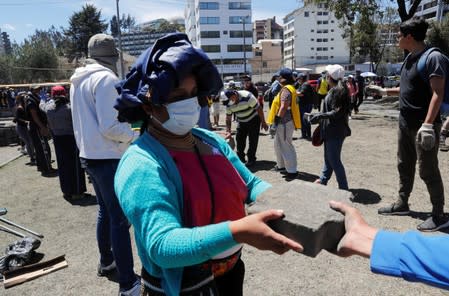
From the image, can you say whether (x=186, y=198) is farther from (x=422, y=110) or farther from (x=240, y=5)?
(x=240, y=5)

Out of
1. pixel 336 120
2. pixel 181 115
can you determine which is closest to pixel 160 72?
pixel 181 115

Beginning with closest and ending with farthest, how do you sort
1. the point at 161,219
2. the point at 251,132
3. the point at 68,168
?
the point at 161,219 < the point at 68,168 < the point at 251,132

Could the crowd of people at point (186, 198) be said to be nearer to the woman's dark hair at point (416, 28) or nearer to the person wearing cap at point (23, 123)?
the woman's dark hair at point (416, 28)

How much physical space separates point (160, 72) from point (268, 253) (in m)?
3.14

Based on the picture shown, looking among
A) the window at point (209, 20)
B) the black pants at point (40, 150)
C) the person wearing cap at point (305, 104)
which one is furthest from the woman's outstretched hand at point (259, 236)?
the window at point (209, 20)

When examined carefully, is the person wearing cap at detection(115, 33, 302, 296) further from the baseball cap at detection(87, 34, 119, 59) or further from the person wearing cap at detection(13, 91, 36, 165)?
the person wearing cap at detection(13, 91, 36, 165)

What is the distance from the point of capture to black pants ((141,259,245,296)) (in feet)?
5.28

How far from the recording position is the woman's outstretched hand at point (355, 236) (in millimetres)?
1254

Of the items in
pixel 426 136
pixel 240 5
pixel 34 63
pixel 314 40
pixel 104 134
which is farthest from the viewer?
pixel 314 40

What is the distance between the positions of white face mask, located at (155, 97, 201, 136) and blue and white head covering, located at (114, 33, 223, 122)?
7cm

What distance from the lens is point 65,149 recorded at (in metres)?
6.79

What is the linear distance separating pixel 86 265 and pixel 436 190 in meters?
4.01

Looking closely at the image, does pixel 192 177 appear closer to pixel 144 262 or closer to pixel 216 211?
pixel 216 211

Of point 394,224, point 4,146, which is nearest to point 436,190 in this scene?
point 394,224
